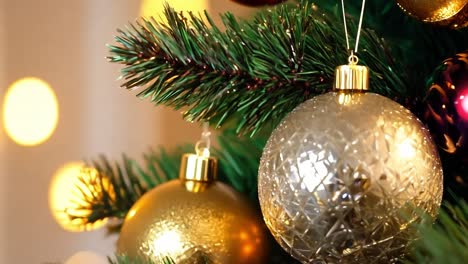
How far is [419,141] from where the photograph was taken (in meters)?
0.32

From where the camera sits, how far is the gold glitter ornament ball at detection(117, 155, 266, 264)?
418 mm

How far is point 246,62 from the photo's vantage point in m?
0.39

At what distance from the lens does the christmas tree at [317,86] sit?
32 cm

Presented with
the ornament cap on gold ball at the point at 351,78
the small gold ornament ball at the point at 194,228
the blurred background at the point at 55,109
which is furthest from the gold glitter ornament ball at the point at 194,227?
the blurred background at the point at 55,109

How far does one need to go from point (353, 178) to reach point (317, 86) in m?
0.09

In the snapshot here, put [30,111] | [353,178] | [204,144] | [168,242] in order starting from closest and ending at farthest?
[353,178] → [168,242] → [204,144] → [30,111]

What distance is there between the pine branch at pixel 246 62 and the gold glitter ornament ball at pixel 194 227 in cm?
6

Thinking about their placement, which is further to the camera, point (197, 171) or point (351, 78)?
point (197, 171)

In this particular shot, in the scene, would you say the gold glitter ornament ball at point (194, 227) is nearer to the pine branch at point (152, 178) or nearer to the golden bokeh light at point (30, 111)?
the pine branch at point (152, 178)

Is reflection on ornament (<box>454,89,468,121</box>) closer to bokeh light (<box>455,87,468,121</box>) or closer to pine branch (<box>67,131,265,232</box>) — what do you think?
bokeh light (<box>455,87,468,121</box>)

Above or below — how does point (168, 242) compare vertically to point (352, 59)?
below

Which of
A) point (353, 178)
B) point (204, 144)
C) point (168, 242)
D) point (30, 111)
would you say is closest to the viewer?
point (353, 178)

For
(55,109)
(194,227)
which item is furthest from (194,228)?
(55,109)

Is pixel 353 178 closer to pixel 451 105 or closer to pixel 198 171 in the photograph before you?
pixel 451 105
